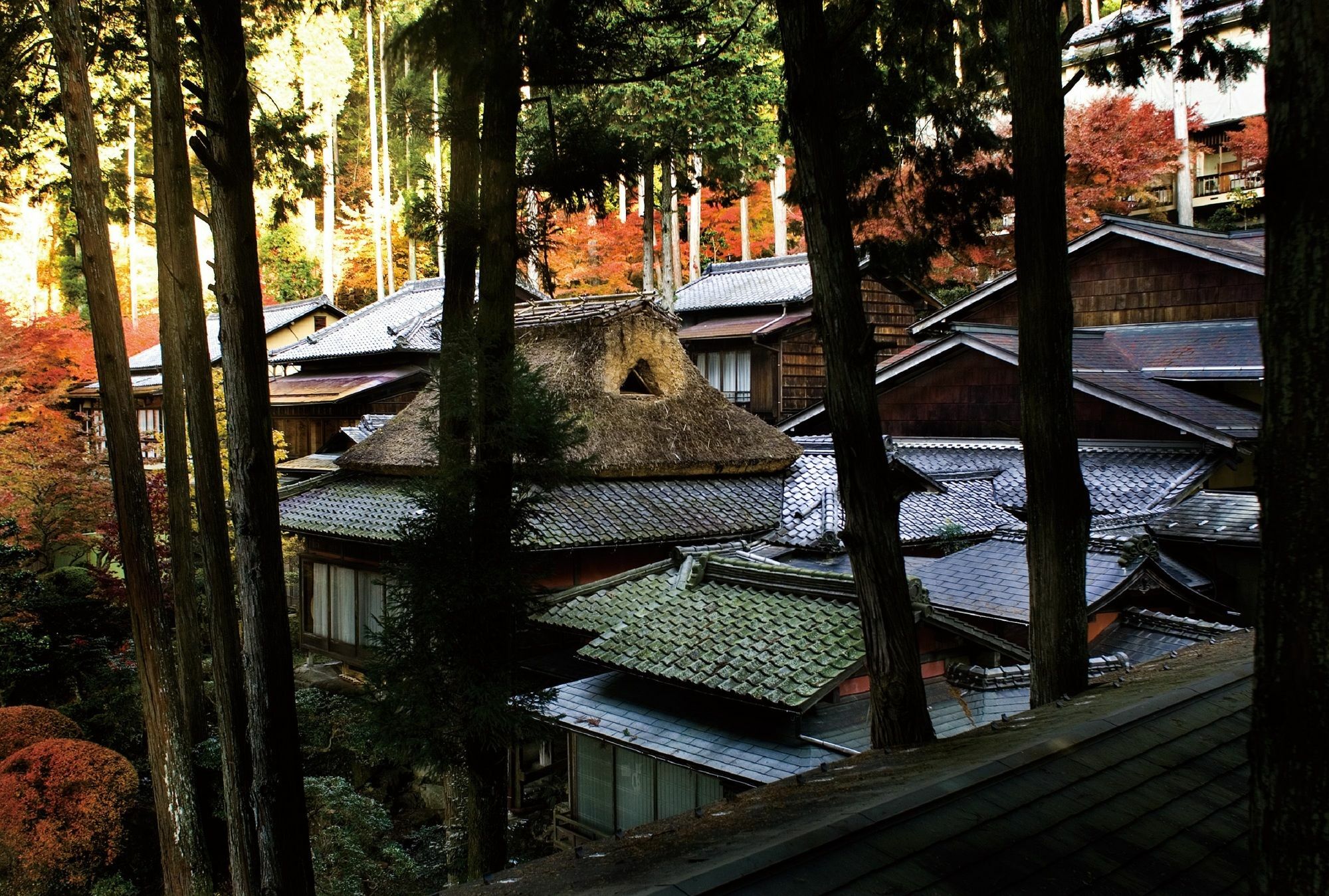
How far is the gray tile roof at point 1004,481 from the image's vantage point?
42.4 feet

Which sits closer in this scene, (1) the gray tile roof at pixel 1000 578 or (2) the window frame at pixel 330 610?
(1) the gray tile roof at pixel 1000 578

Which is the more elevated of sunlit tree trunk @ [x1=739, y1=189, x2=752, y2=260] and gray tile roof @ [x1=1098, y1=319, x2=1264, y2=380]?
sunlit tree trunk @ [x1=739, y1=189, x2=752, y2=260]

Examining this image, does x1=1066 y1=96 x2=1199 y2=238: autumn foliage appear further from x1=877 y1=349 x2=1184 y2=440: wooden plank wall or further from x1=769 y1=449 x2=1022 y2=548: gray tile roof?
x1=769 y1=449 x2=1022 y2=548: gray tile roof

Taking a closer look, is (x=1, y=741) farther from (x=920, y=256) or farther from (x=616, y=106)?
(x=616, y=106)

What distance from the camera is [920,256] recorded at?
292 inches

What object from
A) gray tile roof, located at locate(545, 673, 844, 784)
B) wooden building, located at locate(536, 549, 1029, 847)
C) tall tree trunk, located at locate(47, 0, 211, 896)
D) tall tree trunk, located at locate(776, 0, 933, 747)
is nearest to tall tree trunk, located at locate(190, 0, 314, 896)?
wooden building, located at locate(536, 549, 1029, 847)

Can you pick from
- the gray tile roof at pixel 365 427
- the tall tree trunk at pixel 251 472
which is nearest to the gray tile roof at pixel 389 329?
the gray tile roof at pixel 365 427

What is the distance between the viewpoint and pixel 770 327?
74.5 ft

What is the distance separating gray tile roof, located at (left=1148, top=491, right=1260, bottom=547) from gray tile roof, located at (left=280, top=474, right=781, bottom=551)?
18.4 feet

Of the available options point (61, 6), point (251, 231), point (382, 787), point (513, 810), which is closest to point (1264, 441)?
point (251, 231)

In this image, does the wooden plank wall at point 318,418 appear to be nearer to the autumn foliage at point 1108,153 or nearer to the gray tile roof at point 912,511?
the gray tile roof at point 912,511

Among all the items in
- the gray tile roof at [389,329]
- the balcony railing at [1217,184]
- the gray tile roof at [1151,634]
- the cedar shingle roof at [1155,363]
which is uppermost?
the balcony railing at [1217,184]

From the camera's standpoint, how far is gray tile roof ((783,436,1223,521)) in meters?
12.9

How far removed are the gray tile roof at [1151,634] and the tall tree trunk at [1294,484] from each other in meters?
6.73
